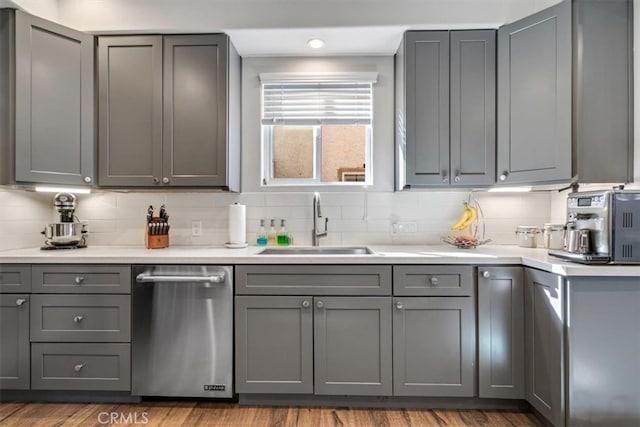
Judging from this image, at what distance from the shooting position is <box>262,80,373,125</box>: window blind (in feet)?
8.79

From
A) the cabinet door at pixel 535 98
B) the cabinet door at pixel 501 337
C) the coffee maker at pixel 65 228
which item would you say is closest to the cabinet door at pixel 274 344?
the cabinet door at pixel 501 337

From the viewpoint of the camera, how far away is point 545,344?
177cm

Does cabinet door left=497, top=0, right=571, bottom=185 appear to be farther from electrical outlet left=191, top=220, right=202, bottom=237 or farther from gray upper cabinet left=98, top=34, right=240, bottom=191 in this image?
electrical outlet left=191, top=220, right=202, bottom=237

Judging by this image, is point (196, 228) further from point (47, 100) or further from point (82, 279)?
point (47, 100)

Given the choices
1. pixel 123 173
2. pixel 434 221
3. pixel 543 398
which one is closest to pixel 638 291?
pixel 543 398

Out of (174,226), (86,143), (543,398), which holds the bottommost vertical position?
(543,398)

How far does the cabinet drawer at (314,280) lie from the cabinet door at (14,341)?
4.35ft

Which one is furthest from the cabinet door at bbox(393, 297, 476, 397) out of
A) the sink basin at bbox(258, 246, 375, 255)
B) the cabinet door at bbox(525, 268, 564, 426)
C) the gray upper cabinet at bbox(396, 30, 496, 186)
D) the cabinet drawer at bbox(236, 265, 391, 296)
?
the gray upper cabinet at bbox(396, 30, 496, 186)

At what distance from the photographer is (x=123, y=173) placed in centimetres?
233

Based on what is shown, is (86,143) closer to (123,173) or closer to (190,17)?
(123,173)

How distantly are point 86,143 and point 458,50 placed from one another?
264cm

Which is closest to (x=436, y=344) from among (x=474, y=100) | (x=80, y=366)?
(x=474, y=100)

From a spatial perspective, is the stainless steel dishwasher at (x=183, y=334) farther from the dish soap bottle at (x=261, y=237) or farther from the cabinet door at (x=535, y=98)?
the cabinet door at (x=535, y=98)

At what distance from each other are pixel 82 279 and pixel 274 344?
1232mm
